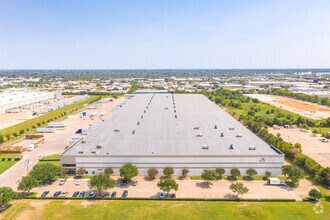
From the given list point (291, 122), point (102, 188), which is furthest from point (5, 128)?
point (291, 122)

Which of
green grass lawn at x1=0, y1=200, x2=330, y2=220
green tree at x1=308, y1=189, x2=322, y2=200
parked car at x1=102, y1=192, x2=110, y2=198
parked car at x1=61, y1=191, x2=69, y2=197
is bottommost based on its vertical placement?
green grass lawn at x1=0, y1=200, x2=330, y2=220

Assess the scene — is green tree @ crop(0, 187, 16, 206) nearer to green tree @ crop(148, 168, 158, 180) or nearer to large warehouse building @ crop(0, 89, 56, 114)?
green tree @ crop(148, 168, 158, 180)

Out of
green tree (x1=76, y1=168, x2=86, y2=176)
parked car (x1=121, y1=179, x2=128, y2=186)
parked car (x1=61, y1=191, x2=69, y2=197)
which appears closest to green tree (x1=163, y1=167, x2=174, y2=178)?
parked car (x1=121, y1=179, x2=128, y2=186)

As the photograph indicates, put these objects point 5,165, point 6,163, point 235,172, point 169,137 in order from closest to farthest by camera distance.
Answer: point 235,172 → point 5,165 → point 6,163 → point 169,137

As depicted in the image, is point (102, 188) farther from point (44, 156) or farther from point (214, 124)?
point (214, 124)

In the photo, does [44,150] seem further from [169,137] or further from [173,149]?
[173,149]

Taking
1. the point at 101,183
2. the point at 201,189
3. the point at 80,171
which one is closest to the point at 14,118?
the point at 80,171

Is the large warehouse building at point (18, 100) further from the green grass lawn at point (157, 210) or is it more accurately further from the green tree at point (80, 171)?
the green grass lawn at point (157, 210)
